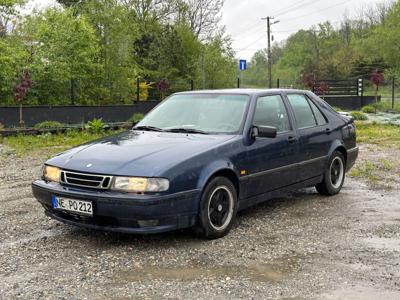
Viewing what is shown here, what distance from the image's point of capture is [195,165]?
4.59 meters

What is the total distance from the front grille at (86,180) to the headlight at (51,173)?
0.32 ft

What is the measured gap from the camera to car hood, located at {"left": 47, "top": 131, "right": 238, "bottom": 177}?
4434mm

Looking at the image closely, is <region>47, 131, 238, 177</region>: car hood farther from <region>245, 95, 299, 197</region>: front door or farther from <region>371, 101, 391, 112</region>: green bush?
<region>371, 101, 391, 112</region>: green bush

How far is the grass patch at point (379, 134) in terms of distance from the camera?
41.7ft

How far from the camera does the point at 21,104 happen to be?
52.1 feet

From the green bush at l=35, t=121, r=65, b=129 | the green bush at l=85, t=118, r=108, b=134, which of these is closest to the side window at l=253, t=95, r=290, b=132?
the green bush at l=85, t=118, r=108, b=134

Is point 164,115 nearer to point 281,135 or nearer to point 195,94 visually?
point 195,94

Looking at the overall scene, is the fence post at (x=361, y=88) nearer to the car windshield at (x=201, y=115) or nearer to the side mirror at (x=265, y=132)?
the car windshield at (x=201, y=115)

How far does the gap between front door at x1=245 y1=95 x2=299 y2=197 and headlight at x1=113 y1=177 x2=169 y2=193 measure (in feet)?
3.71

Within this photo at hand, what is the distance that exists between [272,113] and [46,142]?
850 centimetres

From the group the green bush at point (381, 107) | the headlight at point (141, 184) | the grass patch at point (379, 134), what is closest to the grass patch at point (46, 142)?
the headlight at point (141, 184)

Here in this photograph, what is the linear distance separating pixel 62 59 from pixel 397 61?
29.9 meters

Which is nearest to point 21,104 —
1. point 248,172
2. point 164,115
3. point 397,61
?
point 164,115

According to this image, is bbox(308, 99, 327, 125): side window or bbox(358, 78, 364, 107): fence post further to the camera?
bbox(358, 78, 364, 107): fence post
